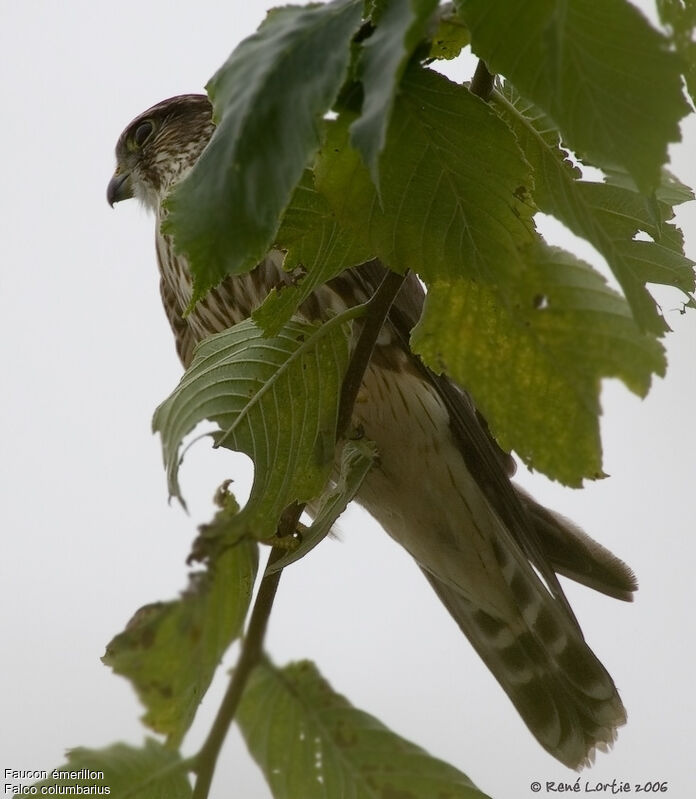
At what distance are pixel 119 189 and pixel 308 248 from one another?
2.44m

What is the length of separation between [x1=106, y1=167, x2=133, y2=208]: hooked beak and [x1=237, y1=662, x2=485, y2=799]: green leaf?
270cm

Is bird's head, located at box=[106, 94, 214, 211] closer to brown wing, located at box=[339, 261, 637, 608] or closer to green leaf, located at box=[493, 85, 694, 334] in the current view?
brown wing, located at box=[339, 261, 637, 608]

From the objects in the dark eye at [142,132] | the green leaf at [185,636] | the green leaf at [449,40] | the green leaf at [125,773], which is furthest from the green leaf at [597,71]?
the dark eye at [142,132]

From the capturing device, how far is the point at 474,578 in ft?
9.05

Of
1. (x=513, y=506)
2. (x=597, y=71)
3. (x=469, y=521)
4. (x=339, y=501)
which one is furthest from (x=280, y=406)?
(x=469, y=521)

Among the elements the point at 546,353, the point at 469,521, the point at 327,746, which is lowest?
the point at 469,521

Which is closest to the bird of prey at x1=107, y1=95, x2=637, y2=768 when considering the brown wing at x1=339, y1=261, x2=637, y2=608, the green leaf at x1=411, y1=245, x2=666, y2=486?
the brown wing at x1=339, y1=261, x2=637, y2=608

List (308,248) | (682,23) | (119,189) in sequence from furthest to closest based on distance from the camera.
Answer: (119,189) → (308,248) → (682,23)

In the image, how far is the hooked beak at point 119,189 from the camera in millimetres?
3447

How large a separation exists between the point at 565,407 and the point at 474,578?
5.97ft

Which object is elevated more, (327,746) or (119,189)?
(119,189)

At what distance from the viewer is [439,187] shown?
99 centimetres

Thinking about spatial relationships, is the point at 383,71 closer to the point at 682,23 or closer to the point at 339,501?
the point at 682,23

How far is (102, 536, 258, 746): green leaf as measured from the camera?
2.70 ft
